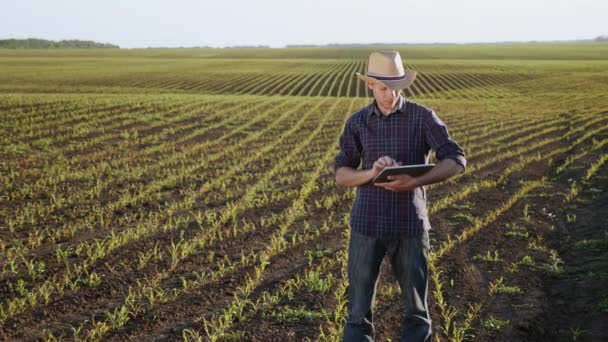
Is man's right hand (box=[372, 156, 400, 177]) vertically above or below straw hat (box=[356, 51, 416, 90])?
below

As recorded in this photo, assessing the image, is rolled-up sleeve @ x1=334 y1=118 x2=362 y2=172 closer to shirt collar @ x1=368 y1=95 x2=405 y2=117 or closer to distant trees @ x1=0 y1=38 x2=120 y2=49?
shirt collar @ x1=368 y1=95 x2=405 y2=117

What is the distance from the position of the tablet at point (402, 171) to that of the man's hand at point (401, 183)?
2 cm

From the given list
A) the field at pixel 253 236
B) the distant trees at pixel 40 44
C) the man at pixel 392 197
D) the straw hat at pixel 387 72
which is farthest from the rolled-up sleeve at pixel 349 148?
the distant trees at pixel 40 44

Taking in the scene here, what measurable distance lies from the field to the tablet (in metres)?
1.89

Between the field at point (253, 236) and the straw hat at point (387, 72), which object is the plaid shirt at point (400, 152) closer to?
the straw hat at point (387, 72)

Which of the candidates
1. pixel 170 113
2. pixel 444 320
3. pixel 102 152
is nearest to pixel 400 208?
pixel 444 320

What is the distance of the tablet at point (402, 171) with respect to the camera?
298 cm

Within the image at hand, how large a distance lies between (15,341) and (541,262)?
553 cm

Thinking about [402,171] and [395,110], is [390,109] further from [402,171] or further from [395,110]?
[402,171]

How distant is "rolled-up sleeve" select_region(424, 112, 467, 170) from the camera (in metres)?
3.27

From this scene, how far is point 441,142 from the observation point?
3273 mm

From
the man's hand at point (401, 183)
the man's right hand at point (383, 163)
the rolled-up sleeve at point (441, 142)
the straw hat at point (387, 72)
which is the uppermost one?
the straw hat at point (387, 72)

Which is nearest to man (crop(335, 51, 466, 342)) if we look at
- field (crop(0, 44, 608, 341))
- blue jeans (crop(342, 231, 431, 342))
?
blue jeans (crop(342, 231, 431, 342))

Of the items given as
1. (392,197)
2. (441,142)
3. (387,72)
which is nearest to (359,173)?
(392,197)
